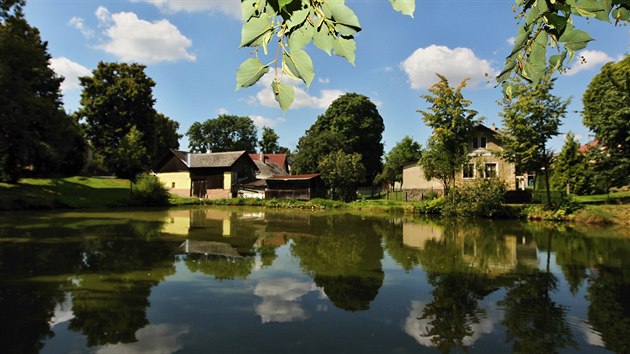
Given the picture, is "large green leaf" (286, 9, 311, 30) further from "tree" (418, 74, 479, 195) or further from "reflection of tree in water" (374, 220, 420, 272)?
"tree" (418, 74, 479, 195)

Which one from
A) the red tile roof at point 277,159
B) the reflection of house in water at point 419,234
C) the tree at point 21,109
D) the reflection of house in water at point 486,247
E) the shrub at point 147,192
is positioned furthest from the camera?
the red tile roof at point 277,159

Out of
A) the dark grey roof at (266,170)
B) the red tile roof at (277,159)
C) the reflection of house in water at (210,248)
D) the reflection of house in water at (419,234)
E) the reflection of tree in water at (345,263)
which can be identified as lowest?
the reflection of tree in water at (345,263)

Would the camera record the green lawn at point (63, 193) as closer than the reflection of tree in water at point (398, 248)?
No

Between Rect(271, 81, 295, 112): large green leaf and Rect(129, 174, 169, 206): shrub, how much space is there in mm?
35673

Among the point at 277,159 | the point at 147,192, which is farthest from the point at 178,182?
the point at 277,159

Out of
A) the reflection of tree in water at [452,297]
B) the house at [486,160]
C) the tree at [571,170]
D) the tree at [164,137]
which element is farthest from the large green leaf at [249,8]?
the tree at [164,137]

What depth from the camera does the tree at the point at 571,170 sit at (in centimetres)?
3173

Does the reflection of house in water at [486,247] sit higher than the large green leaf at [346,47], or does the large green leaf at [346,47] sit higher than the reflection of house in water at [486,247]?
the large green leaf at [346,47]

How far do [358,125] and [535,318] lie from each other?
153 ft

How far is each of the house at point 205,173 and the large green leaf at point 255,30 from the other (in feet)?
141

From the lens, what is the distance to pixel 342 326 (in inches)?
239

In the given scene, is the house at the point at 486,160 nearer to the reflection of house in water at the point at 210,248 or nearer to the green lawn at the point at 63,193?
the reflection of house in water at the point at 210,248

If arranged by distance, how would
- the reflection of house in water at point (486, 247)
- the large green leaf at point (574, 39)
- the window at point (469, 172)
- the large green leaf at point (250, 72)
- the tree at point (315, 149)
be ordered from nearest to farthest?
the large green leaf at point (250, 72) < the large green leaf at point (574, 39) < the reflection of house in water at point (486, 247) < the window at point (469, 172) < the tree at point (315, 149)

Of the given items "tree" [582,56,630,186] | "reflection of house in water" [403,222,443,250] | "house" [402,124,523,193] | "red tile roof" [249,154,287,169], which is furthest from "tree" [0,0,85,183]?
"tree" [582,56,630,186]
